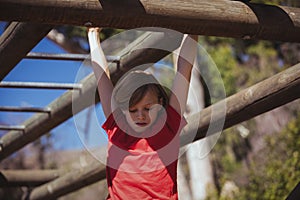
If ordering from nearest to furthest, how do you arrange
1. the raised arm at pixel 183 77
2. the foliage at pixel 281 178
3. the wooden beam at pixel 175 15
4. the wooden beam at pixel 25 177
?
the wooden beam at pixel 175 15
the raised arm at pixel 183 77
the wooden beam at pixel 25 177
the foliage at pixel 281 178

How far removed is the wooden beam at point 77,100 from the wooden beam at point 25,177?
639 millimetres

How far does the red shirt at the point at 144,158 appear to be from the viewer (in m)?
2.97

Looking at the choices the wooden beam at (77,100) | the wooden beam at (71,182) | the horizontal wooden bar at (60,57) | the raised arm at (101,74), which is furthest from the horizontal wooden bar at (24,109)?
the raised arm at (101,74)

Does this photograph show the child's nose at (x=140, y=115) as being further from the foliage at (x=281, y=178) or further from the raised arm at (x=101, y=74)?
the foliage at (x=281, y=178)

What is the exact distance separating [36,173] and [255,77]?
13.0 m

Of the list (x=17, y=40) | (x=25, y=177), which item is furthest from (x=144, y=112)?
(x=25, y=177)

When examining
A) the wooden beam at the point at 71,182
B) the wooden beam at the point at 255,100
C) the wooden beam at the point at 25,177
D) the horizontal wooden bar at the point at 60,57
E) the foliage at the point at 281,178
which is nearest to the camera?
the wooden beam at the point at 255,100

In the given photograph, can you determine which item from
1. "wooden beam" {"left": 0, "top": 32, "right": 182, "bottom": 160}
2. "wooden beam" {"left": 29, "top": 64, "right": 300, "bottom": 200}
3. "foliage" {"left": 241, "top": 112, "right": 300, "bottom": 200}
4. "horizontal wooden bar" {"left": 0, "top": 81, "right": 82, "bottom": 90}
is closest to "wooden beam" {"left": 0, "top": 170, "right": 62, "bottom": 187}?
"wooden beam" {"left": 0, "top": 32, "right": 182, "bottom": 160}

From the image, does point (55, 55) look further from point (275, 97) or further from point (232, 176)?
point (232, 176)

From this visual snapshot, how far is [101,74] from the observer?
125 inches

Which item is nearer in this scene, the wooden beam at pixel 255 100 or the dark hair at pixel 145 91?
the dark hair at pixel 145 91

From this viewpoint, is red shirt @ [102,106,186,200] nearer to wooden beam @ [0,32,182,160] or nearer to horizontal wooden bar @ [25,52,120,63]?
wooden beam @ [0,32,182,160]

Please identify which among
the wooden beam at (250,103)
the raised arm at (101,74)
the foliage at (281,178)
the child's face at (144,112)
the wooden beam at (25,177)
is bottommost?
the foliage at (281,178)

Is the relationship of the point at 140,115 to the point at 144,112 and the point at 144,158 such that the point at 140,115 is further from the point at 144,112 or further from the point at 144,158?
the point at 144,158
